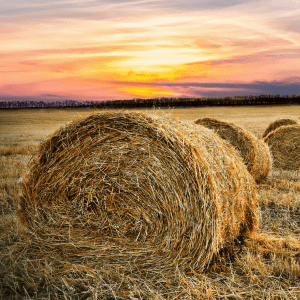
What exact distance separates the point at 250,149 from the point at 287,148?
2.80m

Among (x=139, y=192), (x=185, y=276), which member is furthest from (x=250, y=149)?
(x=185, y=276)

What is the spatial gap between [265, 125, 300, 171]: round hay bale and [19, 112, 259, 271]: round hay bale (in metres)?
5.75

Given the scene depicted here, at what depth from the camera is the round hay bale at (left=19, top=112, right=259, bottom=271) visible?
3963 millimetres

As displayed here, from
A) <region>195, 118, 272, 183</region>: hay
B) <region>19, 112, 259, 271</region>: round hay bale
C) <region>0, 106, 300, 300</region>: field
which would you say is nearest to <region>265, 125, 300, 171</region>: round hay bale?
<region>195, 118, 272, 183</region>: hay

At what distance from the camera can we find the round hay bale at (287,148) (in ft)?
32.8

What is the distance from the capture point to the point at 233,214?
4246 mm

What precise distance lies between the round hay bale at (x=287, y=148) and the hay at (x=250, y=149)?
216cm

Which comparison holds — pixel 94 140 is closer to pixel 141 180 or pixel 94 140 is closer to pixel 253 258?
pixel 141 180

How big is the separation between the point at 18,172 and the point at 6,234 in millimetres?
4009

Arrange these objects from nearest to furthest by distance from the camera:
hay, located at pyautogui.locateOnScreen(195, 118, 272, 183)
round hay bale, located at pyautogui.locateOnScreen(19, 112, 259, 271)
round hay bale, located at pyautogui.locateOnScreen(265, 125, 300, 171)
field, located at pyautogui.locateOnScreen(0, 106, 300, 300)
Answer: field, located at pyautogui.locateOnScreen(0, 106, 300, 300), round hay bale, located at pyautogui.locateOnScreen(19, 112, 259, 271), hay, located at pyautogui.locateOnScreen(195, 118, 272, 183), round hay bale, located at pyautogui.locateOnScreen(265, 125, 300, 171)

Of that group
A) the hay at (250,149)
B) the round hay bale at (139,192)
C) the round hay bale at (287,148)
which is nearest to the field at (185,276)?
the round hay bale at (139,192)

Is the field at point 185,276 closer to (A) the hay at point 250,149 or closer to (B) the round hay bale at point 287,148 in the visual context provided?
(A) the hay at point 250,149

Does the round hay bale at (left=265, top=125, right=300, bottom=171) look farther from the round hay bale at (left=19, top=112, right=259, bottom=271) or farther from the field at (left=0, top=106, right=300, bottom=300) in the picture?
the round hay bale at (left=19, top=112, right=259, bottom=271)

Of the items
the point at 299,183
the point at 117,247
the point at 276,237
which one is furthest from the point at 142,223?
the point at 299,183
